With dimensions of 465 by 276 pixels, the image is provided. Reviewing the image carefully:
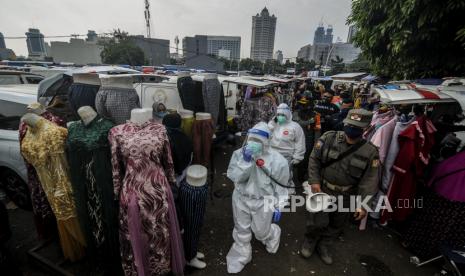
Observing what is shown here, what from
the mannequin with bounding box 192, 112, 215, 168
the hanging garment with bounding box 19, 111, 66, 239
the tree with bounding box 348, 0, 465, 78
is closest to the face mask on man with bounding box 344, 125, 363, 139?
the tree with bounding box 348, 0, 465, 78

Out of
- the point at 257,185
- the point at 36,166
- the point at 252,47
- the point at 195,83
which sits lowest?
the point at 257,185

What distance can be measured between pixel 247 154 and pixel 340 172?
1224 millimetres

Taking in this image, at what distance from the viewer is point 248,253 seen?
287 centimetres

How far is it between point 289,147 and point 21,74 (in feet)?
28.8

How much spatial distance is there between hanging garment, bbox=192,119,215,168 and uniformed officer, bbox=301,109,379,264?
1.90m

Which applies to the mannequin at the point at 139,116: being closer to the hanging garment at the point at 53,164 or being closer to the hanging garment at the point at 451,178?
the hanging garment at the point at 53,164

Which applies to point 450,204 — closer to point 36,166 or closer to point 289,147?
point 289,147

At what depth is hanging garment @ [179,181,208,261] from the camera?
2.48 meters

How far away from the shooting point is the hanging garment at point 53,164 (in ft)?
7.28

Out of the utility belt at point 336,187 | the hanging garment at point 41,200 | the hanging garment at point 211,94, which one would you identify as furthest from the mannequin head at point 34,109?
the utility belt at point 336,187

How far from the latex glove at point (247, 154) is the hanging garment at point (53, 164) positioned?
1905 mm

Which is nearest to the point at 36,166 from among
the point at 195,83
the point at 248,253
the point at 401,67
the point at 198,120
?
the point at 198,120

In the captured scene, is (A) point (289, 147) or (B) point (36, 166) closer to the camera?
(B) point (36, 166)

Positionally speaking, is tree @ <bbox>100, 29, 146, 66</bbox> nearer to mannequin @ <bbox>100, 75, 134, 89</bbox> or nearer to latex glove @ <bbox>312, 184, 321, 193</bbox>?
mannequin @ <bbox>100, 75, 134, 89</bbox>
